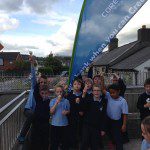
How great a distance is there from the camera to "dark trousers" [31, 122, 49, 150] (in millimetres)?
5770

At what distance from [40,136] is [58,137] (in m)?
0.37

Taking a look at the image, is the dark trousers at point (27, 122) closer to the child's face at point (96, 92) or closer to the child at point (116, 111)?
the child's face at point (96, 92)

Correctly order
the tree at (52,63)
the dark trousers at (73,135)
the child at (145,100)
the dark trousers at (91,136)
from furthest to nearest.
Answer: the tree at (52,63) < the dark trousers at (73,135) < the child at (145,100) < the dark trousers at (91,136)

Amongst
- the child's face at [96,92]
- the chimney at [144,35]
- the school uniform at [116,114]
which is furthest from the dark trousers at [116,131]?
the chimney at [144,35]

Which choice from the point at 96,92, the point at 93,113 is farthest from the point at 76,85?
the point at 93,113

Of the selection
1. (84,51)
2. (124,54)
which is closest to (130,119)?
(84,51)

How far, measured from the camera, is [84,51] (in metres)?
5.92

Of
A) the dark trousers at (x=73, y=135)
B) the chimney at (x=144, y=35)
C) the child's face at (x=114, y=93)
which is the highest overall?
the chimney at (x=144, y=35)

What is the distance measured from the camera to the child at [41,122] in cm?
564

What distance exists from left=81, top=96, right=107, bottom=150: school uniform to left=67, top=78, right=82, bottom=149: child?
206 mm

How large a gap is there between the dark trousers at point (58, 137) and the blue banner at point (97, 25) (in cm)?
110

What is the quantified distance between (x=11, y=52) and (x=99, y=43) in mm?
79024

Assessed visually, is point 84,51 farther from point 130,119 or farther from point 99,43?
point 130,119

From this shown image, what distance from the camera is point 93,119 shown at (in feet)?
18.7
